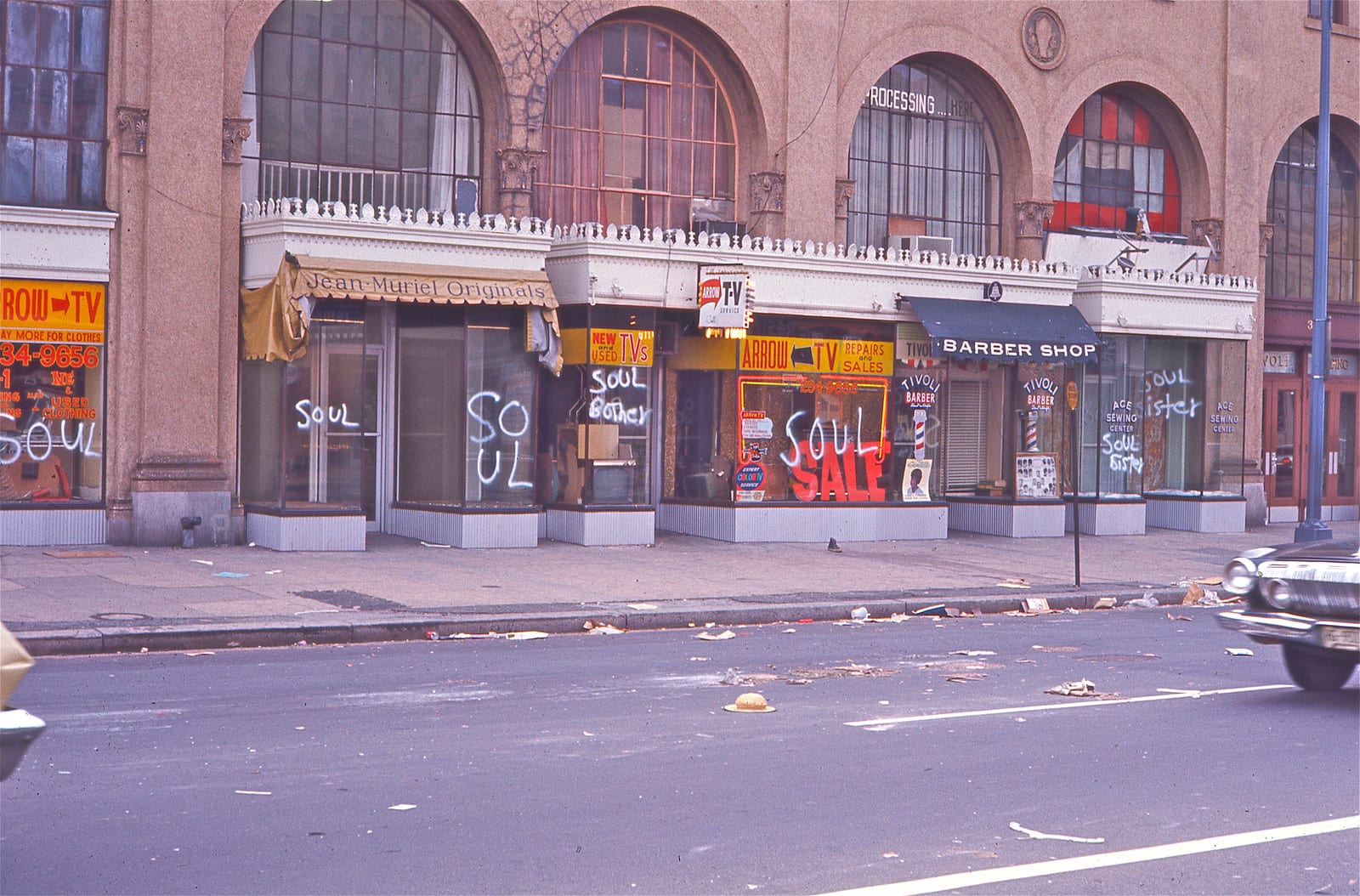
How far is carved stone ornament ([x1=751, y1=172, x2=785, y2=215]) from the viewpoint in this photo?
23734 millimetres

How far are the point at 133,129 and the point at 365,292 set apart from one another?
11.3 ft

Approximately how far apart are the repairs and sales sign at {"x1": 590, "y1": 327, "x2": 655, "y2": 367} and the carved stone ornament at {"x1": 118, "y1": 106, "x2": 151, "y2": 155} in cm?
613

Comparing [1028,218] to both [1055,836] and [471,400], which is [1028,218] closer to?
[471,400]

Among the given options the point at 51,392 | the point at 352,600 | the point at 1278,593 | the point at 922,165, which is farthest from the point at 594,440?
the point at 1278,593

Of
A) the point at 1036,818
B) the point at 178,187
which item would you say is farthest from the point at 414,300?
the point at 1036,818

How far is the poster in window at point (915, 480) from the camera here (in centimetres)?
2367

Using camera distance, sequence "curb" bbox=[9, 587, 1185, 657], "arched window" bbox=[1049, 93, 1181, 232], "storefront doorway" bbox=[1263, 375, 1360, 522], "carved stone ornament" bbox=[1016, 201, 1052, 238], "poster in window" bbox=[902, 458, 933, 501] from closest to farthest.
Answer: "curb" bbox=[9, 587, 1185, 657] → "poster in window" bbox=[902, 458, 933, 501] → "carved stone ornament" bbox=[1016, 201, 1052, 238] → "arched window" bbox=[1049, 93, 1181, 232] → "storefront doorway" bbox=[1263, 375, 1360, 522]

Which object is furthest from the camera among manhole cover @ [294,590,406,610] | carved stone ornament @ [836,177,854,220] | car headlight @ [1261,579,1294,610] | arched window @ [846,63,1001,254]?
arched window @ [846,63,1001,254]

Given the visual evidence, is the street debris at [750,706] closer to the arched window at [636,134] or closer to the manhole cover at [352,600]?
the manhole cover at [352,600]

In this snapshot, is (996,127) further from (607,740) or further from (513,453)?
(607,740)

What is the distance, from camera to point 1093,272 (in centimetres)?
2577

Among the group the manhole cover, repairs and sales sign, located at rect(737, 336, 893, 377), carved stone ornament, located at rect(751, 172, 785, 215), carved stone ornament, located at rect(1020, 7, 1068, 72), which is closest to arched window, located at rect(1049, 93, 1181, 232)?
carved stone ornament, located at rect(1020, 7, 1068, 72)

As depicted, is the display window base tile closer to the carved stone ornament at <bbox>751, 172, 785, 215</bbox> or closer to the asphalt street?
the carved stone ornament at <bbox>751, 172, 785, 215</bbox>

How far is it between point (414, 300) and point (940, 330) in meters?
7.97
